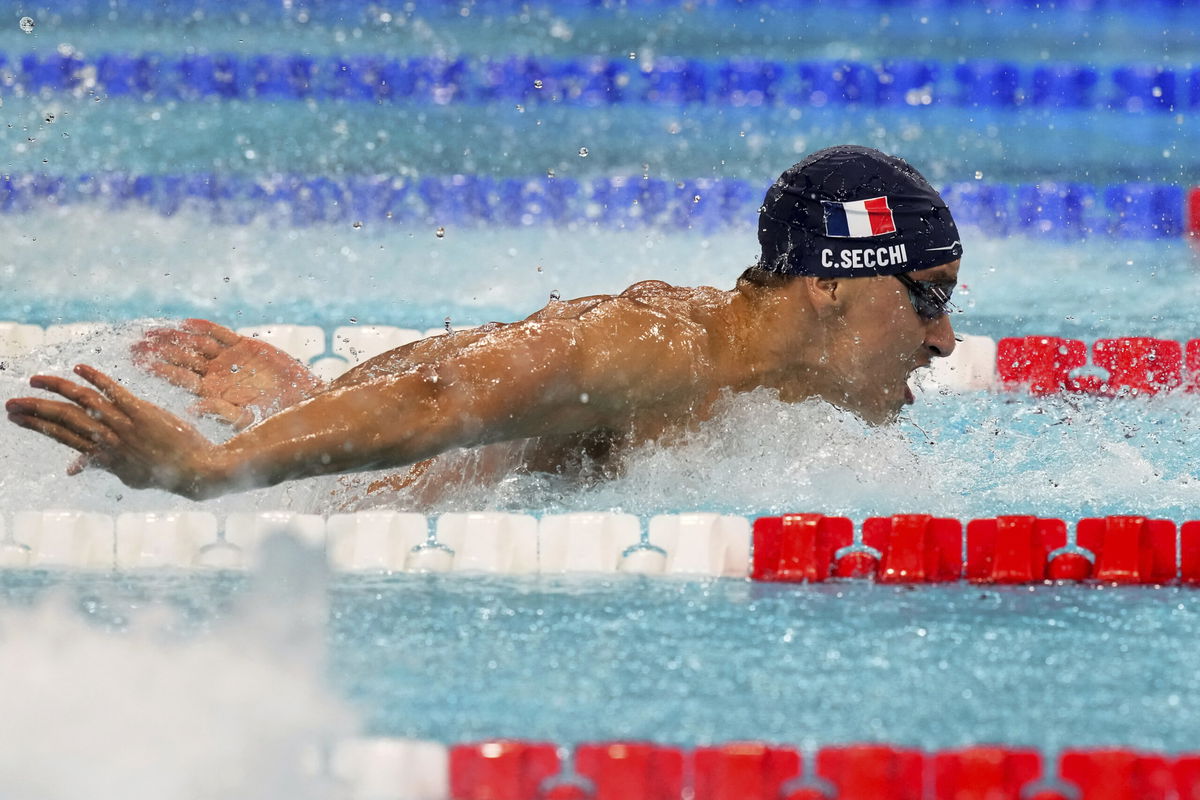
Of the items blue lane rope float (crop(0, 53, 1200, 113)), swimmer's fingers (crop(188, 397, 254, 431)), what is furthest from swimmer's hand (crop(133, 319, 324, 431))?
blue lane rope float (crop(0, 53, 1200, 113))

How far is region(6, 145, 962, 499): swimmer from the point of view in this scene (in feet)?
6.20

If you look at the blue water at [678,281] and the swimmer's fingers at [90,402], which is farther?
the blue water at [678,281]

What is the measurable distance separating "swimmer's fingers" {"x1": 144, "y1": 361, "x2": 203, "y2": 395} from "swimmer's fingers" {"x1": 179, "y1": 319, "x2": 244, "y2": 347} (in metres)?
0.09

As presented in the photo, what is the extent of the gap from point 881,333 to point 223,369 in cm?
136

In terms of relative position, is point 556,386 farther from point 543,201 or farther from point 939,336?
point 543,201

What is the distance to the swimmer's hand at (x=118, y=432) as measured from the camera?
5.61 feet

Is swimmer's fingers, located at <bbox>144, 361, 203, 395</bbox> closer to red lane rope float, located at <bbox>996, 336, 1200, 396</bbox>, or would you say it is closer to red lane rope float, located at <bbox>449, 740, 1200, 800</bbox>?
red lane rope float, located at <bbox>449, 740, 1200, 800</bbox>

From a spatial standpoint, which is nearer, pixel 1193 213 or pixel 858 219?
pixel 858 219

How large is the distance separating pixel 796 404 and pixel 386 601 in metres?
0.71

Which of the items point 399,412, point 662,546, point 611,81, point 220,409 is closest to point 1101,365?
point 662,546

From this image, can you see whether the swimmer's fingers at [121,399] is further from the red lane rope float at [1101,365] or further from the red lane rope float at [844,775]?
the red lane rope float at [1101,365]

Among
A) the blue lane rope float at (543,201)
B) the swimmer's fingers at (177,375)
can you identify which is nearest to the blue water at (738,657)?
the swimmer's fingers at (177,375)

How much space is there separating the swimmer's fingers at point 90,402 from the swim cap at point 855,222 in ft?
3.50

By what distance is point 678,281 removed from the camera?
543cm
